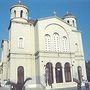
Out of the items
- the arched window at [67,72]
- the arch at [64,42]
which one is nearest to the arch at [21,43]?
the arch at [64,42]

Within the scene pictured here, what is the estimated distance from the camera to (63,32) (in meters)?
32.4

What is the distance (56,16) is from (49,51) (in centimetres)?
787

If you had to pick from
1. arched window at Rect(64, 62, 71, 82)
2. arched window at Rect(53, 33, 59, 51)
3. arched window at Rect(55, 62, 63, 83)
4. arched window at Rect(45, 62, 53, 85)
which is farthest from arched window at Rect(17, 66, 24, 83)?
arched window at Rect(64, 62, 71, 82)

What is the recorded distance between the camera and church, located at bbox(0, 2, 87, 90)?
27828mm

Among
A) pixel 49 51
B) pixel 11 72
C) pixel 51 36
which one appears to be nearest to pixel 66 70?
pixel 49 51

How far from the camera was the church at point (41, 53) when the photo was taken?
27.8m

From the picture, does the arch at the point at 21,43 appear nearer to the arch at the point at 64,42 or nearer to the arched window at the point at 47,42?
the arched window at the point at 47,42

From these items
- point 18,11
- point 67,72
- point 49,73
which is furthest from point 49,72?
point 18,11

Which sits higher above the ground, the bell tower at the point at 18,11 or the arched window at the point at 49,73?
the bell tower at the point at 18,11

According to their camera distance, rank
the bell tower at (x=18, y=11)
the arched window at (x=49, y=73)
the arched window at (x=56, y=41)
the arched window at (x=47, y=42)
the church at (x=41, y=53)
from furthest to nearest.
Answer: the bell tower at (x=18, y=11) < the arched window at (x=56, y=41) < the arched window at (x=47, y=42) < the arched window at (x=49, y=73) < the church at (x=41, y=53)

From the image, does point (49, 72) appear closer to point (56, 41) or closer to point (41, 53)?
point (41, 53)

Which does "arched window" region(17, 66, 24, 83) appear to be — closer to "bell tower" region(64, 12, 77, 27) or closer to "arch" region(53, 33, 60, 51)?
"arch" region(53, 33, 60, 51)

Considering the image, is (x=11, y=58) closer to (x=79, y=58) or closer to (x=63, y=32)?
(x=63, y=32)

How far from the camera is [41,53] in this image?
2838cm
